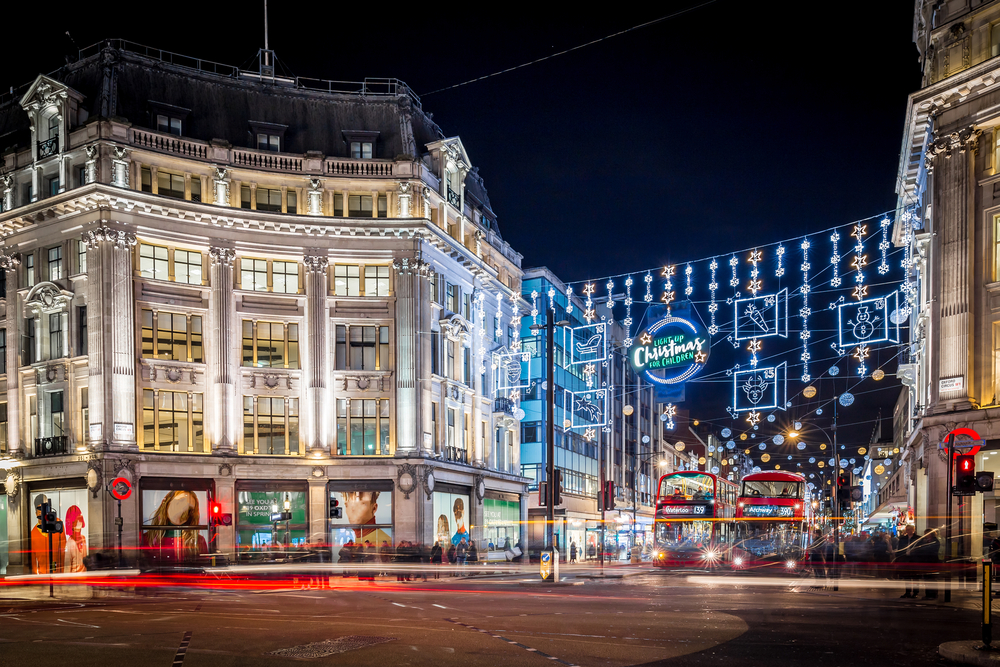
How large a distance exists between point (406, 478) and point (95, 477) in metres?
14.3

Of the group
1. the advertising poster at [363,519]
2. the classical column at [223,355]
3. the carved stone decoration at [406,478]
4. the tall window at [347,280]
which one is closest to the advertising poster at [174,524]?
the classical column at [223,355]

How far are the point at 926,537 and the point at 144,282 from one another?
114ft

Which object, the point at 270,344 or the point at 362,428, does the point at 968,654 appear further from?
the point at 270,344

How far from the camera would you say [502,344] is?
6009 centimetres

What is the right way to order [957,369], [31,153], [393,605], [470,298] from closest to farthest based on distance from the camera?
[393,605]
[957,369]
[31,153]
[470,298]

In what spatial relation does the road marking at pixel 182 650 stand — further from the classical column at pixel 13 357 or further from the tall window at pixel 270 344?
the classical column at pixel 13 357

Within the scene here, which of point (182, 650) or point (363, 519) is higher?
point (182, 650)

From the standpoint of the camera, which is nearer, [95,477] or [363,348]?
[95,477]

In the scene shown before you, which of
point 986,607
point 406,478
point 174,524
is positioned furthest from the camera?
point 406,478

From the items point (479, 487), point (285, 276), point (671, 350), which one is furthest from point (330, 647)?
point (479, 487)

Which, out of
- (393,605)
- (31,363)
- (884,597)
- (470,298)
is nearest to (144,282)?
(31,363)

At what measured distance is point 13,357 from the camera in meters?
45.8

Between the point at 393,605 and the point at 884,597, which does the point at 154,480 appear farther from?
the point at 884,597

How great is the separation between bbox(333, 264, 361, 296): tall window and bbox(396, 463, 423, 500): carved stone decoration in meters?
9.36
